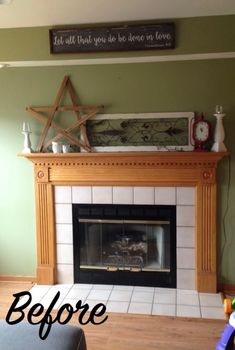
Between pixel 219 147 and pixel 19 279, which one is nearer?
pixel 219 147

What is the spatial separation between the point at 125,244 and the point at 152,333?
3.07 feet

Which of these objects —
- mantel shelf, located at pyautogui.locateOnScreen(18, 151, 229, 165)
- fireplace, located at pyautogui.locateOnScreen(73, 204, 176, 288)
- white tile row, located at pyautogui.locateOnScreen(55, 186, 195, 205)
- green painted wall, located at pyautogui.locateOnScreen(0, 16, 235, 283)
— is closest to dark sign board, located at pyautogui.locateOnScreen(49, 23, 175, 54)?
green painted wall, located at pyautogui.locateOnScreen(0, 16, 235, 283)

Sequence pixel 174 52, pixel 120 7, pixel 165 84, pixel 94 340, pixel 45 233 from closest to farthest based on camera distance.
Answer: pixel 94 340 → pixel 120 7 → pixel 174 52 → pixel 165 84 → pixel 45 233

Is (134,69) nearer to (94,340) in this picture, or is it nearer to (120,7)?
(120,7)

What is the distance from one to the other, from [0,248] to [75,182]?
0.96 metres

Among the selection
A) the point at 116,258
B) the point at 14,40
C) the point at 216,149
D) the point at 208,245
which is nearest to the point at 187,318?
the point at 208,245

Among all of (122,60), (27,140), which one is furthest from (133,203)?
(122,60)

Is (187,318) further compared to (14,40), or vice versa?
(14,40)

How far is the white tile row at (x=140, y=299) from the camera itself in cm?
279

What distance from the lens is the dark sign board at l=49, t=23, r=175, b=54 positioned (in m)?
2.78

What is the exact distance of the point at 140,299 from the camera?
2.98 meters

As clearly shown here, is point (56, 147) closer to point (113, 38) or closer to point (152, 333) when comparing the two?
point (113, 38)

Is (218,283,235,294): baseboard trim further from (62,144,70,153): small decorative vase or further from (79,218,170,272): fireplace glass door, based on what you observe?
(62,144,70,153): small decorative vase

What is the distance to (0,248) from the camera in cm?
340
